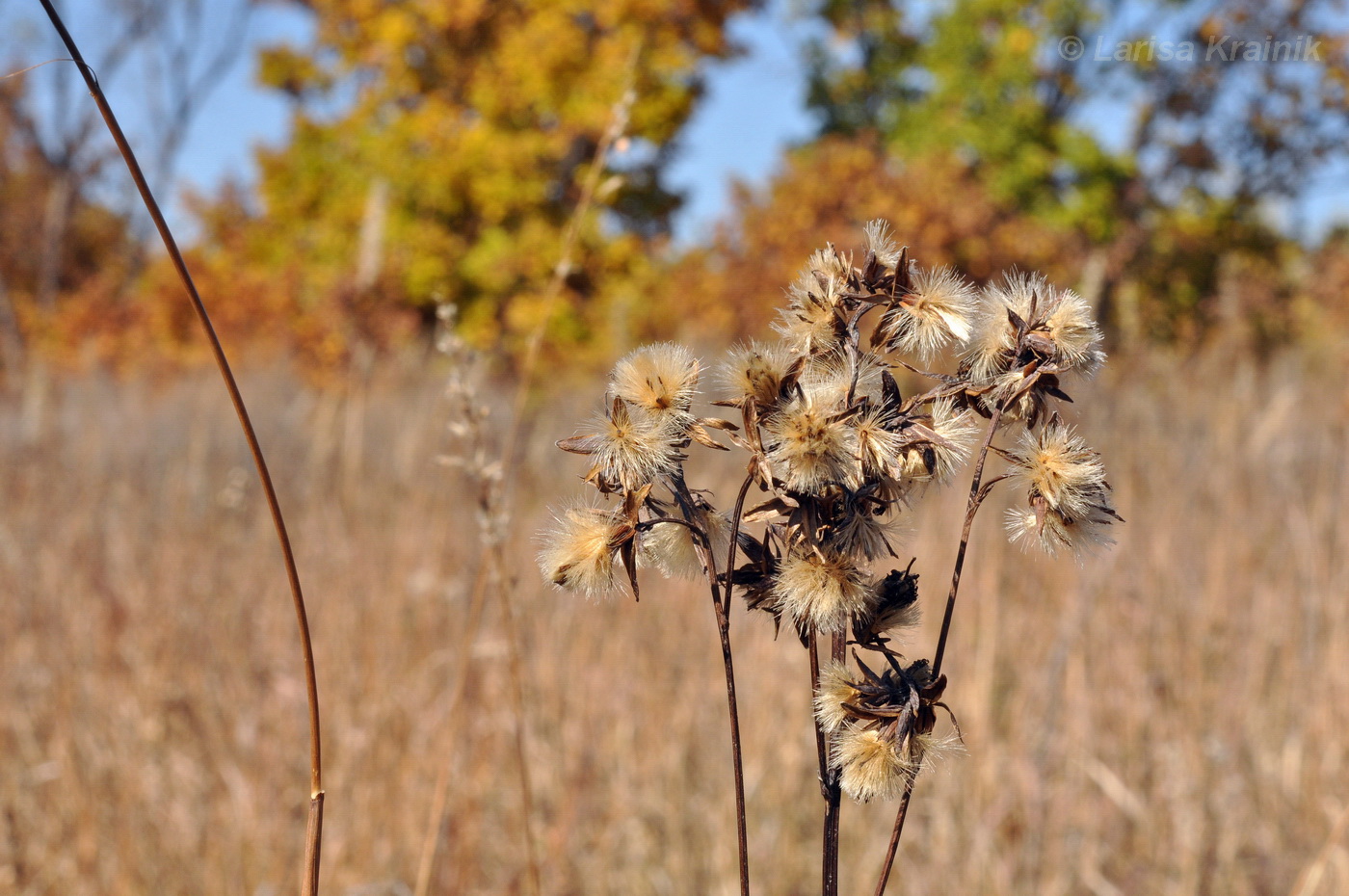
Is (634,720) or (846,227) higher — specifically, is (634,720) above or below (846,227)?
below

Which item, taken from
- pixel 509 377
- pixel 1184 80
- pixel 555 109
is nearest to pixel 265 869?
pixel 509 377

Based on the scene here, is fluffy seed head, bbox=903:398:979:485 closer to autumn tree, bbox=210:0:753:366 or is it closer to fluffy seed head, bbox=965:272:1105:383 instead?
fluffy seed head, bbox=965:272:1105:383

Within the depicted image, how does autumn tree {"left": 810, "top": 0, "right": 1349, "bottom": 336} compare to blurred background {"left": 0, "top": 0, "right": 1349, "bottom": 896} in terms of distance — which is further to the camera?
autumn tree {"left": 810, "top": 0, "right": 1349, "bottom": 336}

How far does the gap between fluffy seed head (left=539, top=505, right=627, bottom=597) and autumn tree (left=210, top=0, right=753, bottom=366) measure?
392 inches

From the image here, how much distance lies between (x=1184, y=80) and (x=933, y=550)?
40.5 ft

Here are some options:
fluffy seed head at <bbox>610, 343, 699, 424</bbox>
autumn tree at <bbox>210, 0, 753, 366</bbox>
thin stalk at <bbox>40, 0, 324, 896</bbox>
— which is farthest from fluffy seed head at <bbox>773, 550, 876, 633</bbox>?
autumn tree at <bbox>210, 0, 753, 366</bbox>

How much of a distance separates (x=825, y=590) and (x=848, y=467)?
0.07 metres

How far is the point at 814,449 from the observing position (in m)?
0.52

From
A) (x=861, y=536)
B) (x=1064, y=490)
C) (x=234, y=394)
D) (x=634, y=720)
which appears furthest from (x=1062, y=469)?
(x=634, y=720)

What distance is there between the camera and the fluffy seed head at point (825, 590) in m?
0.52

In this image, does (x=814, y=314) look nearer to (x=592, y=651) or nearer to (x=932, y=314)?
(x=932, y=314)

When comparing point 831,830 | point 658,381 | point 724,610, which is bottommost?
point 831,830

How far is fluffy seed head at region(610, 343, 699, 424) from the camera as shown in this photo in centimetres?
57

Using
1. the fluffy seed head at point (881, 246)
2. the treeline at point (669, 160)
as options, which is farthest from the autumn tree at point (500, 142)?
the fluffy seed head at point (881, 246)
